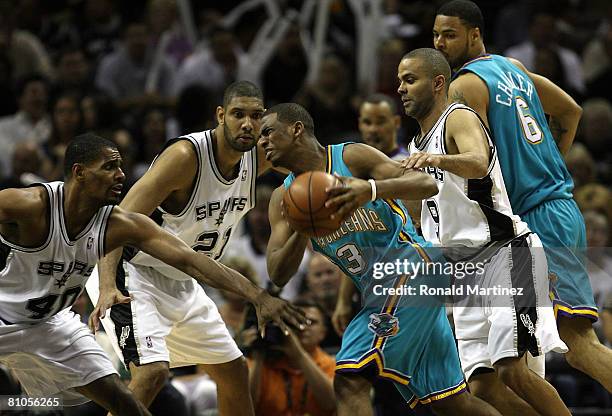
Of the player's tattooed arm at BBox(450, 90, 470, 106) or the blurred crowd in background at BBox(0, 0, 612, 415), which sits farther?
the blurred crowd in background at BBox(0, 0, 612, 415)

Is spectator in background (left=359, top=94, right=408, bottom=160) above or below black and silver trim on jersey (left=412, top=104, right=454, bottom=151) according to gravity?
below

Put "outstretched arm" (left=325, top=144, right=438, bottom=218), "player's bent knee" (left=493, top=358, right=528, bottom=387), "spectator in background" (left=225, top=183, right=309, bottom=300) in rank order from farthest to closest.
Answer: "spectator in background" (left=225, top=183, right=309, bottom=300)
"player's bent knee" (left=493, top=358, right=528, bottom=387)
"outstretched arm" (left=325, top=144, right=438, bottom=218)

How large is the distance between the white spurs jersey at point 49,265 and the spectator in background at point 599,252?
154 inches

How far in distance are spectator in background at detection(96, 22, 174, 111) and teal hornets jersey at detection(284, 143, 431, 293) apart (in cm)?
645

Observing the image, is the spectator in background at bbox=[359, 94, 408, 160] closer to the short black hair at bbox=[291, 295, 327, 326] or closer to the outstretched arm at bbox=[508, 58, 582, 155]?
the short black hair at bbox=[291, 295, 327, 326]

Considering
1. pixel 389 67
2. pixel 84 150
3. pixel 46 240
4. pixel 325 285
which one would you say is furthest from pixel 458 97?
pixel 389 67

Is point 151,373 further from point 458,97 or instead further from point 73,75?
point 73,75

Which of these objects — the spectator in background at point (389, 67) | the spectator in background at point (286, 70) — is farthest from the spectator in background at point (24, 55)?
the spectator in background at point (389, 67)

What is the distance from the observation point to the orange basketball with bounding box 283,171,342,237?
5.31 m

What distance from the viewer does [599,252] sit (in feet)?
27.5

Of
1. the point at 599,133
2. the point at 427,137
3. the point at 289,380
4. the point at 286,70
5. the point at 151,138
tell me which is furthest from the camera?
the point at 286,70

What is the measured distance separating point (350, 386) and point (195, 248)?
1587mm

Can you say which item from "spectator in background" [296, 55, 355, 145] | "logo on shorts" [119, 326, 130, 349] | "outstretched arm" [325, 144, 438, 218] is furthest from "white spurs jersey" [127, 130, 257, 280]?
"spectator in background" [296, 55, 355, 145]

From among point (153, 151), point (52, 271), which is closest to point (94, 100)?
point (153, 151)
